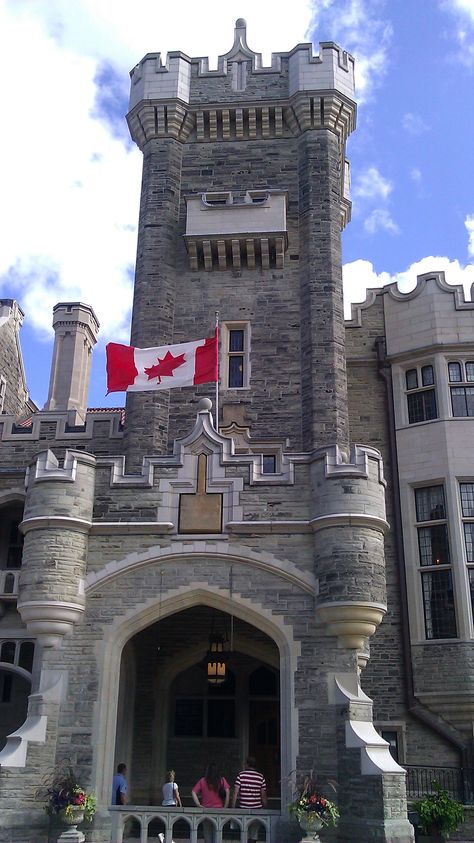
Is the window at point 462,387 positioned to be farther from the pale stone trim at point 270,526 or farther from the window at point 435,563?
the pale stone trim at point 270,526

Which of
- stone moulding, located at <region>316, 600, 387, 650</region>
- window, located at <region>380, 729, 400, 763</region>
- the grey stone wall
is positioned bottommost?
window, located at <region>380, 729, 400, 763</region>

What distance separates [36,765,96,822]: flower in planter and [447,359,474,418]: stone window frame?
1112 centimetres

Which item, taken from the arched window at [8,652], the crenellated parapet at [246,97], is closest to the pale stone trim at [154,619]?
the arched window at [8,652]

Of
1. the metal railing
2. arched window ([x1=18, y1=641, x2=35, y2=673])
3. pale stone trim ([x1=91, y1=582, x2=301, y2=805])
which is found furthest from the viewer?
arched window ([x1=18, y1=641, x2=35, y2=673])

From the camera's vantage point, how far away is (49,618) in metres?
14.5

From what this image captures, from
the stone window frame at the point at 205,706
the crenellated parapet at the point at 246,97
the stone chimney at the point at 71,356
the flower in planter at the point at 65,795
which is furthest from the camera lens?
the stone chimney at the point at 71,356

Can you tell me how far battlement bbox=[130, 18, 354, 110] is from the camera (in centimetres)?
2298

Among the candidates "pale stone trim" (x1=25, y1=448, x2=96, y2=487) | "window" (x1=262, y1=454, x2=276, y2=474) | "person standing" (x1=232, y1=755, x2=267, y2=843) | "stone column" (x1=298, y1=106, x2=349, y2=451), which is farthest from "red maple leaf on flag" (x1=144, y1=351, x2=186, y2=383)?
"person standing" (x1=232, y1=755, x2=267, y2=843)

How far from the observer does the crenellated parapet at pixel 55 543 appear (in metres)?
14.6

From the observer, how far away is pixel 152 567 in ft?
49.9

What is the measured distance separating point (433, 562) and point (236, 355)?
658 cm

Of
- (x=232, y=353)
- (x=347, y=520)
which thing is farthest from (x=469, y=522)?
(x=232, y=353)

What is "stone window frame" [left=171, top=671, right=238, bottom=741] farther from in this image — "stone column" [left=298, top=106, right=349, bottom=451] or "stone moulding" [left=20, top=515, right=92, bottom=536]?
"stone moulding" [left=20, top=515, right=92, bottom=536]

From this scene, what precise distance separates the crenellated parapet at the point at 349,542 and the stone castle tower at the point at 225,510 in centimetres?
4
